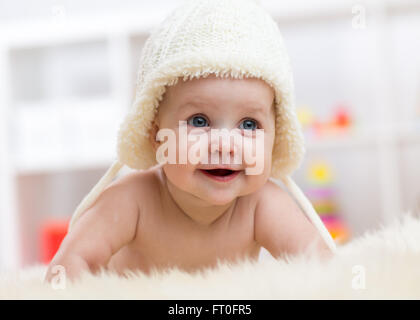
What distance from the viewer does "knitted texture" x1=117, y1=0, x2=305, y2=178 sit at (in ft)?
2.10

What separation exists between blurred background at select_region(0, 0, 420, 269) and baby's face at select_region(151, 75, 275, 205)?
1385 mm

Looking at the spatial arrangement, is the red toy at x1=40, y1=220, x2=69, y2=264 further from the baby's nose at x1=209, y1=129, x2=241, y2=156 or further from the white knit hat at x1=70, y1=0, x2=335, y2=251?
the baby's nose at x1=209, y1=129, x2=241, y2=156

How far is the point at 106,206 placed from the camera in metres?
0.72

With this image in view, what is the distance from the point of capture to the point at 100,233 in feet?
2.26

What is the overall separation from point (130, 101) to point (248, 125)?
1.52m

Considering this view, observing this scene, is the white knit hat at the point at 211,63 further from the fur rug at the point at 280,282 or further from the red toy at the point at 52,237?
the red toy at the point at 52,237

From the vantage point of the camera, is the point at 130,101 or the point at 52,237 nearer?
the point at 52,237

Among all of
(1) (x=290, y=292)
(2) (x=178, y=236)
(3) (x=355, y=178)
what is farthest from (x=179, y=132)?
(3) (x=355, y=178)

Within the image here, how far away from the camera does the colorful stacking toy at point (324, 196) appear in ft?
7.00

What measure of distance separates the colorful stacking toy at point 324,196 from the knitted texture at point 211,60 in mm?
1416

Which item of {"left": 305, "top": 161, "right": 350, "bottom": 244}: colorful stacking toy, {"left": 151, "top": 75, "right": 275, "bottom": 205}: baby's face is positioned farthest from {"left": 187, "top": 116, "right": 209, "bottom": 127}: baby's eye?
{"left": 305, "top": 161, "right": 350, "bottom": 244}: colorful stacking toy

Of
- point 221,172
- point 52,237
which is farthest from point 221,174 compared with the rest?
point 52,237

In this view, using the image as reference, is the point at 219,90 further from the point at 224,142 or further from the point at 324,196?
the point at 324,196

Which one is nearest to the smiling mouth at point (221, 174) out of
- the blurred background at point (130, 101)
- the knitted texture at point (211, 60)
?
the knitted texture at point (211, 60)
